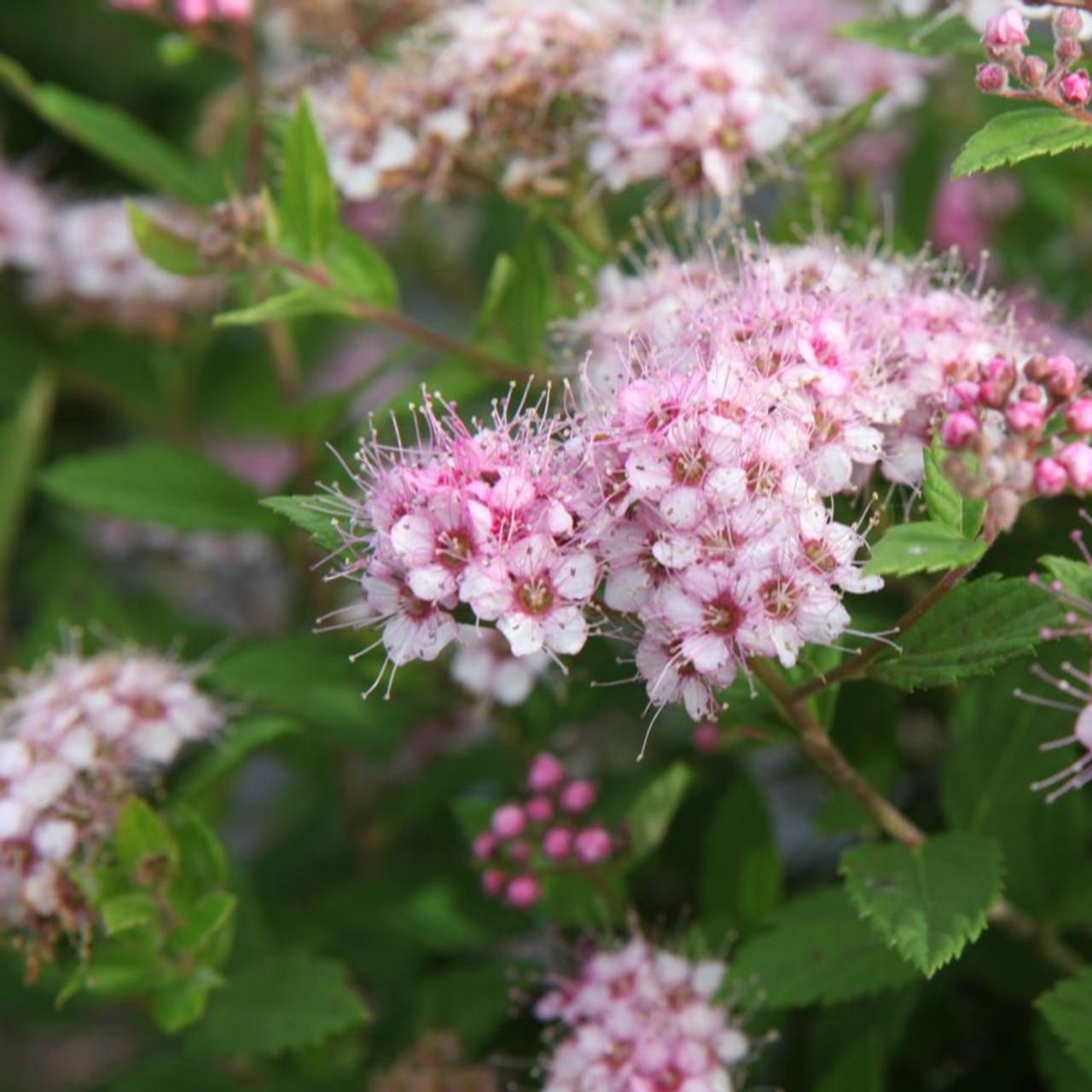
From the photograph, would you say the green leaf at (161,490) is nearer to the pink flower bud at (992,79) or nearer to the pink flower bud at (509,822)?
the pink flower bud at (509,822)

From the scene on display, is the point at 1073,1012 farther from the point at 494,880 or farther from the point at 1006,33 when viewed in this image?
the point at 1006,33

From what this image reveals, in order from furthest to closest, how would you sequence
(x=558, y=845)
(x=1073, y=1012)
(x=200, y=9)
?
(x=200, y=9) < (x=558, y=845) < (x=1073, y=1012)

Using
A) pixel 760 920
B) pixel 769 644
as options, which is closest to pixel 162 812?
pixel 760 920

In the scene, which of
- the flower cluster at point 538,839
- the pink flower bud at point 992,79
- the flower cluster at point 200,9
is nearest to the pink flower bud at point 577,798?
the flower cluster at point 538,839

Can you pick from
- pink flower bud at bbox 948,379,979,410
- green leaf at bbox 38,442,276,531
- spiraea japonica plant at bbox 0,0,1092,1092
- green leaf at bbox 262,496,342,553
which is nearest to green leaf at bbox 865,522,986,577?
spiraea japonica plant at bbox 0,0,1092,1092

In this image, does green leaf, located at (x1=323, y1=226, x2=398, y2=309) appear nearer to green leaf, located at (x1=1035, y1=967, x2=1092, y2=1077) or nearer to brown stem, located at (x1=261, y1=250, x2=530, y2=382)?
brown stem, located at (x1=261, y1=250, x2=530, y2=382)

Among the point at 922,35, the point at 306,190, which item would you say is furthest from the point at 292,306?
the point at 922,35

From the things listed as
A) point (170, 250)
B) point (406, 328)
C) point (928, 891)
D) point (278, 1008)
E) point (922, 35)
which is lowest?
point (278, 1008)
